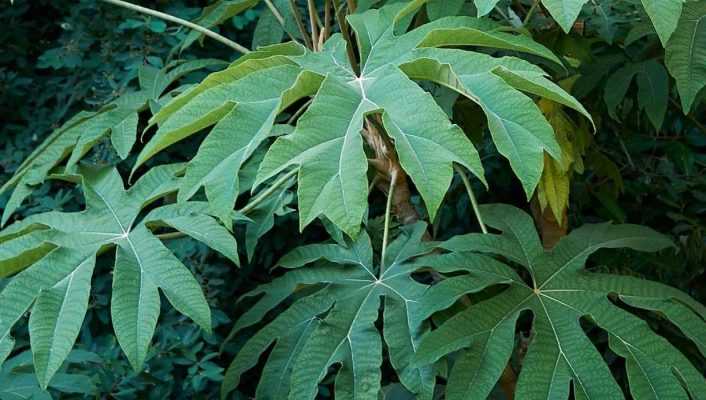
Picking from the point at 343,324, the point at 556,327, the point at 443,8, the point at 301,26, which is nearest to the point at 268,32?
the point at 301,26

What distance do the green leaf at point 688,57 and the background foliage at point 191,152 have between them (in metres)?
0.40

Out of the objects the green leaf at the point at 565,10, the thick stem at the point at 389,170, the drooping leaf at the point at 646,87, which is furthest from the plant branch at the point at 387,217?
the green leaf at the point at 565,10

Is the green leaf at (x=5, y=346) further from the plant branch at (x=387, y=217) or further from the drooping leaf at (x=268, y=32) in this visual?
the drooping leaf at (x=268, y=32)

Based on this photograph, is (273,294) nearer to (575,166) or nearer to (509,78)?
(575,166)

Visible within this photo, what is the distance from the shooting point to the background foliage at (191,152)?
1.88 m

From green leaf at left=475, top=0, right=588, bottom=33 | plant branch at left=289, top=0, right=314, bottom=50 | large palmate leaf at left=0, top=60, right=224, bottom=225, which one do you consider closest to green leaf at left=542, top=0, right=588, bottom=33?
green leaf at left=475, top=0, right=588, bottom=33

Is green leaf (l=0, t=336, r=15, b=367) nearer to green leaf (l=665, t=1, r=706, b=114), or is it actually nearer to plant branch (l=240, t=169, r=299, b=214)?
plant branch (l=240, t=169, r=299, b=214)

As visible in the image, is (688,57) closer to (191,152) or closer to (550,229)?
(550,229)

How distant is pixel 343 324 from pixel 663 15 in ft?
1.89

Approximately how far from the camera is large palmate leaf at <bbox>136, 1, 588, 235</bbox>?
Result: 3.23 feet

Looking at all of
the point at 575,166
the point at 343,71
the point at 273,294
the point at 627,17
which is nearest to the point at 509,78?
the point at 343,71

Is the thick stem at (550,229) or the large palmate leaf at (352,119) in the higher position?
the large palmate leaf at (352,119)

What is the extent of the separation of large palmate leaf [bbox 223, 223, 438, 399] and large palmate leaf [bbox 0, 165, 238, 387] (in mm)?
188

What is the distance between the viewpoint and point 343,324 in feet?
4.46
